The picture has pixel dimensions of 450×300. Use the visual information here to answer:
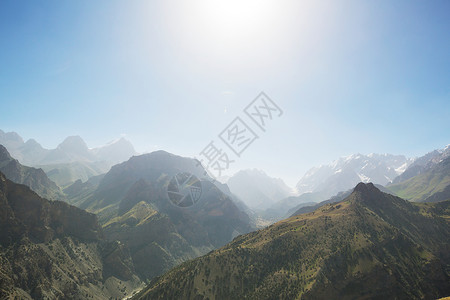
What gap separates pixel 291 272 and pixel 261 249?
20.6 meters

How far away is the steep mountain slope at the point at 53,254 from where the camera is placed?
106 meters

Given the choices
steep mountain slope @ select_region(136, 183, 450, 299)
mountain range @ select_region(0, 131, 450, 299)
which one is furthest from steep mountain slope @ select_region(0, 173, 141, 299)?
steep mountain slope @ select_region(136, 183, 450, 299)

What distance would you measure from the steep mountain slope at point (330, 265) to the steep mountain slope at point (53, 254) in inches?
1976

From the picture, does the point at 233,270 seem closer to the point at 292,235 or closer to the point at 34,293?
the point at 292,235

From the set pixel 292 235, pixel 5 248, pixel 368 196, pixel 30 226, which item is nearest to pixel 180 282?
pixel 292 235

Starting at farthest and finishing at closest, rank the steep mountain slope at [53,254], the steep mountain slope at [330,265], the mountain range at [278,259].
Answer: the steep mountain slope at [53,254] < the mountain range at [278,259] < the steep mountain slope at [330,265]

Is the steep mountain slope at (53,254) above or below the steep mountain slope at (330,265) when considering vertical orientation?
above

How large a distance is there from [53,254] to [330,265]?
151 m

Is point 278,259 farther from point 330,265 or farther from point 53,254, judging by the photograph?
point 53,254

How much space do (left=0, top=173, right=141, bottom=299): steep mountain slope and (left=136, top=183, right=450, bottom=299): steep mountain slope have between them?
165ft

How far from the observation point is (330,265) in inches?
3659

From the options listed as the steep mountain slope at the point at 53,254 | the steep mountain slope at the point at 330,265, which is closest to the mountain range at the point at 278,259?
the steep mountain slope at the point at 330,265

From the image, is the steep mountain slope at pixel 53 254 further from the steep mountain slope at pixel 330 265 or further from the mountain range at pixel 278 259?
the steep mountain slope at pixel 330 265

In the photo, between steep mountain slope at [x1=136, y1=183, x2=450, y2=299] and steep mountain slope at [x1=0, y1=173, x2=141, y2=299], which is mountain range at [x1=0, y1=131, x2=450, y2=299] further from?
steep mountain slope at [x1=0, y1=173, x2=141, y2=299]
